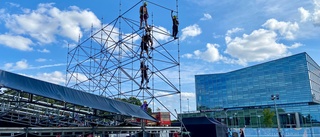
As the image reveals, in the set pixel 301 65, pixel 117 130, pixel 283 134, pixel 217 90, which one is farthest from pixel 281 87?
pixel 117 130

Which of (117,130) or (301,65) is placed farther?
(301,65)

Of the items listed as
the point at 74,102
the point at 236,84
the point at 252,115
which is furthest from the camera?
the point at 236,84

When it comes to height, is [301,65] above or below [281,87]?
above

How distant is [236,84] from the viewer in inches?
2201

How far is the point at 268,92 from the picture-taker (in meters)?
49.6

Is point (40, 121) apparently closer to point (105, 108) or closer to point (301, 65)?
point (105, 108)

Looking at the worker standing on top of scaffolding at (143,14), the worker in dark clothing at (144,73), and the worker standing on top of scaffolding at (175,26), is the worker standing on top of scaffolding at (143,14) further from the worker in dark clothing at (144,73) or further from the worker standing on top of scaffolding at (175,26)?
the worker in dark clothing at (144,73)

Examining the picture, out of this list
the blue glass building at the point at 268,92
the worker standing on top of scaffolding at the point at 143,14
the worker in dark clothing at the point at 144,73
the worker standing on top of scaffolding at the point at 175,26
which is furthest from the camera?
the blue glass building at the point at 268,92

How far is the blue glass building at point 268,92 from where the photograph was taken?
141 feet

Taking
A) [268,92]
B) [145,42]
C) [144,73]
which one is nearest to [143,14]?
[145,42]

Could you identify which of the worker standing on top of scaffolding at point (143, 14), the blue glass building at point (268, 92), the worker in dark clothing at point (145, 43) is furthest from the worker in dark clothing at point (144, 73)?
the blue glass building at point (268, 92)

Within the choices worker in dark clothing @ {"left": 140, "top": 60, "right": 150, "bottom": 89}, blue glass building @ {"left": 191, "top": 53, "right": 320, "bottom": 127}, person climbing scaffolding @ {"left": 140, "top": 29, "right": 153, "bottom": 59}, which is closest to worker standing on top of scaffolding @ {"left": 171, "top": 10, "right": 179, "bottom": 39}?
person climbing scaffolding @ {"left": 140, "top": 29, "right": 153, "bottom": 59}

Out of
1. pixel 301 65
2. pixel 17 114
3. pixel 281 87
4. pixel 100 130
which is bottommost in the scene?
pixel 100 130

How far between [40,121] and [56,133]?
1931mm
